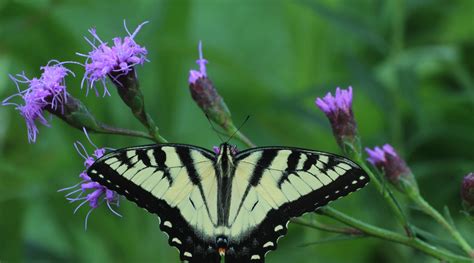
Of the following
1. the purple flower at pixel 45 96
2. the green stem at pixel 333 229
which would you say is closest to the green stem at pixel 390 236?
the green stem at pixel 333 229

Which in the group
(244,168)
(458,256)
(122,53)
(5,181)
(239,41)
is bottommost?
(458,256)

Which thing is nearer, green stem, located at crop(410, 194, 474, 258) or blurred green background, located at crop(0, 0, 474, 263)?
green stem, located at crop(410, 194, 474, 258)

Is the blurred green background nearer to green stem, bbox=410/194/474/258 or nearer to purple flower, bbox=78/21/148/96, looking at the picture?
green stem, bbox=410/194/474/258

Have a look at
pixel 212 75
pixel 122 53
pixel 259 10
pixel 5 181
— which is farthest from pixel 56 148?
pixel 259 10

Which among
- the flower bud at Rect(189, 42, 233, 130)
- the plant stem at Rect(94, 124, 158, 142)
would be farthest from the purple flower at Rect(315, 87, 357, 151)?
the plant stem at Rect(94, 124, 158, 142)

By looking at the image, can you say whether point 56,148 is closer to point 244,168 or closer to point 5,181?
point 5,181

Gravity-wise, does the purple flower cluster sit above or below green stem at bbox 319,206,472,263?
above
